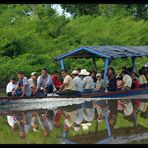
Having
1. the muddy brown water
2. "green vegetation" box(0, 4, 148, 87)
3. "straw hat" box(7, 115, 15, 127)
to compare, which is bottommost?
the muddy brown water

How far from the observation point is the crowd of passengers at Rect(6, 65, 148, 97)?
1546 cm

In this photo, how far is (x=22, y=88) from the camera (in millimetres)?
15336

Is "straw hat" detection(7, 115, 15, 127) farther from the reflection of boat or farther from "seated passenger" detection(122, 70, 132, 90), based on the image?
"seated passenger" detection(122, 70, 132, 90)

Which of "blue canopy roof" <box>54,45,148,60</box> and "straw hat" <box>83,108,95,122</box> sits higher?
"blue canopy roof" <box>54,45,148,60</box>

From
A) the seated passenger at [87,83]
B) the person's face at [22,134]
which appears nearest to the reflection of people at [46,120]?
the person's face at [22,134]

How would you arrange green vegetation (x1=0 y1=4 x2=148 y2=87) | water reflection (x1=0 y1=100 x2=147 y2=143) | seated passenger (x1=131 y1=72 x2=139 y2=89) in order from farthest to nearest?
green vegetation (x1=0 y1=4 x2=148 y2=87) < seated passenger (x1=131 y1=72 x2=139 y2=89) < water reflection (x1=0 y1=100 x2=147 y2=143)

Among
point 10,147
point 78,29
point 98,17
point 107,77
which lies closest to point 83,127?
point 10,147

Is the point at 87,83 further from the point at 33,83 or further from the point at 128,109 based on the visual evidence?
the point at 128,109

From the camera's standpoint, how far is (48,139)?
9.74 m

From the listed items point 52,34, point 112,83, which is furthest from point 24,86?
point 52,34

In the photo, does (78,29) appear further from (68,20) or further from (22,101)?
(22,101)

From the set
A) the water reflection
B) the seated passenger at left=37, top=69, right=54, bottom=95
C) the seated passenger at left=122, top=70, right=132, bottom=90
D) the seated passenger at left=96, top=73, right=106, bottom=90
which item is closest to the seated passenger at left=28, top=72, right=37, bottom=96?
the seated passenger at left=37, top=69, right=54, bottom=95

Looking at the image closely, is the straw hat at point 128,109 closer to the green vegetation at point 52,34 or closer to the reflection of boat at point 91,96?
the reflection of boat at point 91,96

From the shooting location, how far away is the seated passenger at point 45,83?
16.3 m
